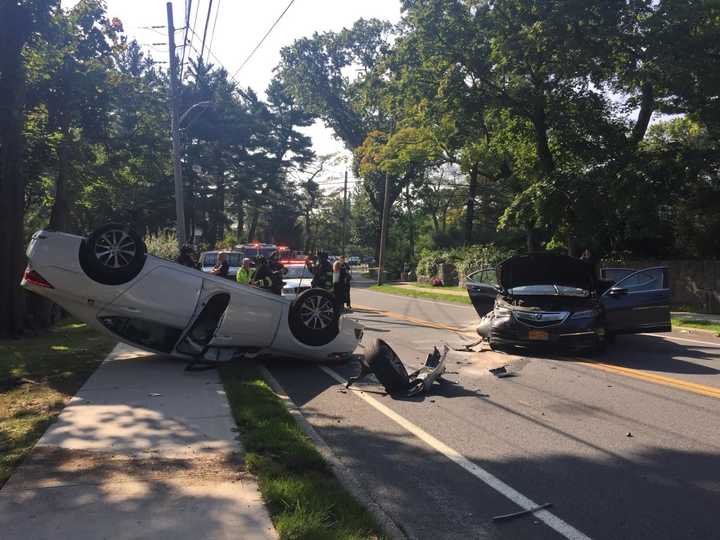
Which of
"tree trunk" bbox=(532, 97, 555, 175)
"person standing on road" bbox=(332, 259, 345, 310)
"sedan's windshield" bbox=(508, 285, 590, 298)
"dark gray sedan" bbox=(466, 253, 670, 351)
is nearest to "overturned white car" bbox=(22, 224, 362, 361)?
"dark gray sedan" bbox=(466, 253, 670, 351)

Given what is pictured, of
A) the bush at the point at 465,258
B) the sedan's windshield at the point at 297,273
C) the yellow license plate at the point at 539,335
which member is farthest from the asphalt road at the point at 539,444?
the bush at the point at 465,258

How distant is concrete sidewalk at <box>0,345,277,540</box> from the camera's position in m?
3.75

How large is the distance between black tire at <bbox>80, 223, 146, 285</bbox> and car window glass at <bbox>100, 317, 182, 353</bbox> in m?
0.65

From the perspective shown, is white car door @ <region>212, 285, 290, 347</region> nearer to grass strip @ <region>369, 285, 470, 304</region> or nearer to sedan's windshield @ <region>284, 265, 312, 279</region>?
sedan's windshield @ <region>284, 265, 312, 279</region>

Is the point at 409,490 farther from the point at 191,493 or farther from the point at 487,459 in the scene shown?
the point at 191,493

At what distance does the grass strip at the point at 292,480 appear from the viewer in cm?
374

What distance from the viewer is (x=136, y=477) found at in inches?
179

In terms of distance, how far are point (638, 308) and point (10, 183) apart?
468 inches

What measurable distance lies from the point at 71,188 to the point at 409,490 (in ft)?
62.3

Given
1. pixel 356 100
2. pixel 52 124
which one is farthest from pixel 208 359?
pixel 356 100

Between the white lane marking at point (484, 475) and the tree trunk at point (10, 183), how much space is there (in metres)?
8.16

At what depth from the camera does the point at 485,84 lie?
71.3 ft

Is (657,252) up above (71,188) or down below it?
below

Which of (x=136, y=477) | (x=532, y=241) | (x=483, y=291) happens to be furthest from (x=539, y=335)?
(x=532, y=241)
